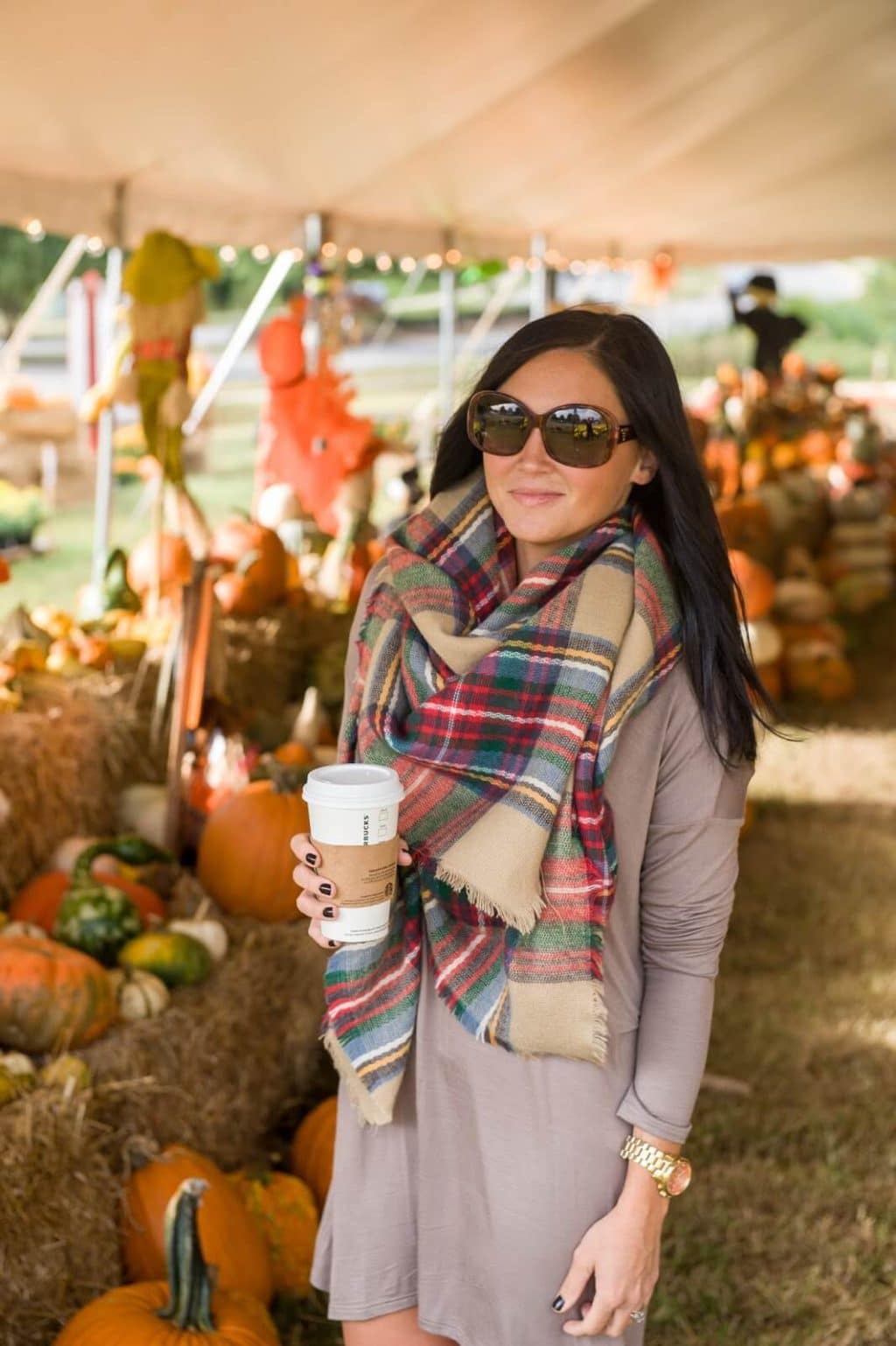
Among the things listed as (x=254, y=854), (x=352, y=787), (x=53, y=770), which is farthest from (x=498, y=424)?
→ (x=53, y=770)

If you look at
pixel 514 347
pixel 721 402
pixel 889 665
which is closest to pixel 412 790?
pixel 514 347

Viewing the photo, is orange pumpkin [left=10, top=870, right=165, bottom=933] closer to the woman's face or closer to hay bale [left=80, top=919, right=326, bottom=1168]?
hay bale [left=80, top=919, right=326, bottom=1168]

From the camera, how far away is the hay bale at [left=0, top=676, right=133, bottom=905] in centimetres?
309

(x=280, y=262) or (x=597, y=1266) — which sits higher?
(x=280, y=262)

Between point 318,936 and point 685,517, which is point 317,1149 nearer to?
point 318,936

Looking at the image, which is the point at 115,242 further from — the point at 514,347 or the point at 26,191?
the point at 514,347

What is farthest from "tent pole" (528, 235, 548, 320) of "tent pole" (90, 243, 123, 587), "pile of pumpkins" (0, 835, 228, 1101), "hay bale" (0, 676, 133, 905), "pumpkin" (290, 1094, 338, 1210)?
"pumpkin" (290, 1094, 338, 1210)

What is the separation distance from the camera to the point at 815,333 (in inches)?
885

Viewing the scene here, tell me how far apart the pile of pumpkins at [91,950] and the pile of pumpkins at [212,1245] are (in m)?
0.28

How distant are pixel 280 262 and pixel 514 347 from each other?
5.08m

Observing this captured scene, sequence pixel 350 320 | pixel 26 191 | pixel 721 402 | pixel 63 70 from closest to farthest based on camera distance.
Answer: pixel 63 70 < pixel 26 191 < pixel 350 320 < pixel 721 402

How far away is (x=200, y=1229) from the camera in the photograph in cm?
227

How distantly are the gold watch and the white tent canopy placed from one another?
2.65m

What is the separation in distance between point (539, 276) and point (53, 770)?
5653 millimetres
